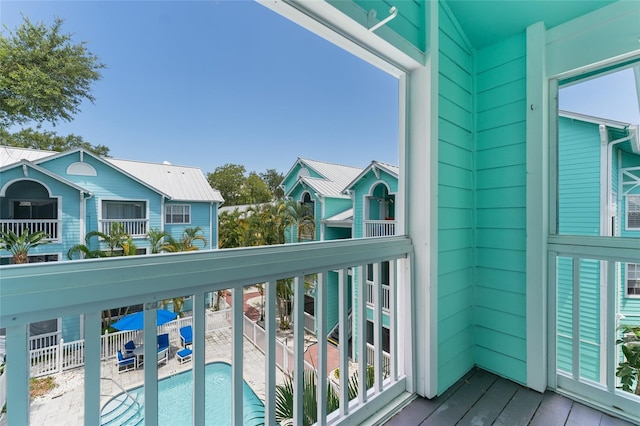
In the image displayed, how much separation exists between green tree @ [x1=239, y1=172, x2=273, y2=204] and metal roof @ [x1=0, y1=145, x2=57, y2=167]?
528 mm

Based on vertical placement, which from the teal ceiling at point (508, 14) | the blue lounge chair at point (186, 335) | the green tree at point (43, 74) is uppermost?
the teal ceiling at point (508, 14)

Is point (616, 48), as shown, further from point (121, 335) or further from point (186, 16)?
point (121, 335)

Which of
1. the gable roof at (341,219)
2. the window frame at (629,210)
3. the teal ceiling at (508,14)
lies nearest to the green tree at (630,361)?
the window frame at (629,210)

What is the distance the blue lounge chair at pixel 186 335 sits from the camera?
1.04 meters

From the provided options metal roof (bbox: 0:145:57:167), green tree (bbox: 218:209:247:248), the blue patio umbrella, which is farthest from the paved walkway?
metal roof (bbox: 0:145:57:167)

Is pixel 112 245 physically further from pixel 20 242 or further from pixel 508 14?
pixel 508 14

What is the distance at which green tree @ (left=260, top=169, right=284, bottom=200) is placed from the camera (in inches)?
45.1

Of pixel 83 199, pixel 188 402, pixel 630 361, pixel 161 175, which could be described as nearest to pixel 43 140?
pixel 83 199

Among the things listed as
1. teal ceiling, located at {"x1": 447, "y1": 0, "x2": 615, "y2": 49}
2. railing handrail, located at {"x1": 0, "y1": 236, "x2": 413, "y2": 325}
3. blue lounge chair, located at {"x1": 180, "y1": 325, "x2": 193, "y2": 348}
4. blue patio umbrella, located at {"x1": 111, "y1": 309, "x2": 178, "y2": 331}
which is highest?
teal ceiling, located at {"x1": 447, "y1": 0, "x2": 615, "y2": 49}

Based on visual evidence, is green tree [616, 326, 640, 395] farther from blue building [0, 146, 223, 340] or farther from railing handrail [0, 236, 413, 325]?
blue building [0, 146, 223, 340]

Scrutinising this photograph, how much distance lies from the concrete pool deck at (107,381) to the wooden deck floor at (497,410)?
2.82 feet

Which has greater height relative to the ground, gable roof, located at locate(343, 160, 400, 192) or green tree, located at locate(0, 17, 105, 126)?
green tree, located at locate(0, 17, 105, 126)

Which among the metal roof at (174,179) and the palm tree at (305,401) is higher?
the metal roof at (174,179)

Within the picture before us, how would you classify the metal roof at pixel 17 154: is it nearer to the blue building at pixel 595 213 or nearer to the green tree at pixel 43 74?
the green tree at pixel 43 74
